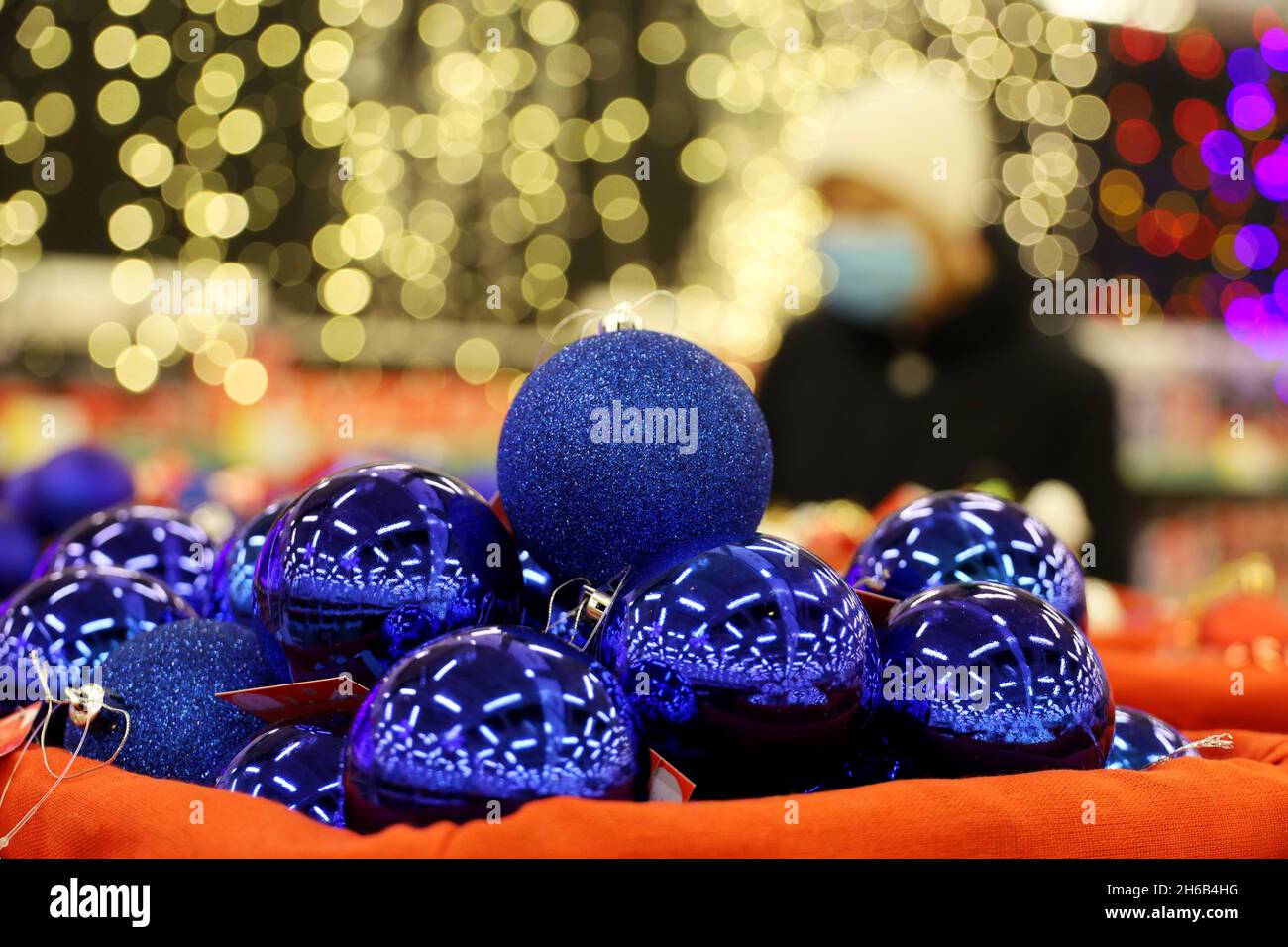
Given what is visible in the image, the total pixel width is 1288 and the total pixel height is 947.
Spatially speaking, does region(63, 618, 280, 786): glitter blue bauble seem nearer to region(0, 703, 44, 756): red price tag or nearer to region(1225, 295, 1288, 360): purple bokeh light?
region(0, 703, 44, 756): red price tag

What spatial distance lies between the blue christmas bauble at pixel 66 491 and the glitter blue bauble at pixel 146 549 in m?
0.81

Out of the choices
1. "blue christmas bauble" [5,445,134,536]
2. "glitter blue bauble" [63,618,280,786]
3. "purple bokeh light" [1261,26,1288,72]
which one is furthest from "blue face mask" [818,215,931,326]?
"purple bokeh light" [1261,26,1288,72]

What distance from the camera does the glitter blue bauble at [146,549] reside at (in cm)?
121

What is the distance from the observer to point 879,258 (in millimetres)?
2566

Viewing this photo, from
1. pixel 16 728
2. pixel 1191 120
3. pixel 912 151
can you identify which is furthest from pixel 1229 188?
pixel 16 728

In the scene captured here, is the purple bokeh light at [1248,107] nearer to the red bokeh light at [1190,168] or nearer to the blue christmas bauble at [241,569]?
the red bokeh light at [1190,168]

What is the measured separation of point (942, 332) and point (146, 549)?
6.45 ft

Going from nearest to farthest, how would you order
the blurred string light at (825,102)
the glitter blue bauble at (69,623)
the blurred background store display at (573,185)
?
the glitter blue bauble at (69,623), the blurred background store display at (573,185), the blurred string light at (825,102)

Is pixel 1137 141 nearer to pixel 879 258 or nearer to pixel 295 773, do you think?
pixel 879 258


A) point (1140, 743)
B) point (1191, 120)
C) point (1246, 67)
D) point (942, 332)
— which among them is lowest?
point (1140, 743)

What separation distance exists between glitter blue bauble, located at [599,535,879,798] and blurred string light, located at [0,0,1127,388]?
3593 millimetres

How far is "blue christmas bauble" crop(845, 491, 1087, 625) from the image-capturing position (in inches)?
39.1

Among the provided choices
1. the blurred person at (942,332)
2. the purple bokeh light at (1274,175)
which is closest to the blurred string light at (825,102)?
the purple bokeh light at (1274,175)
